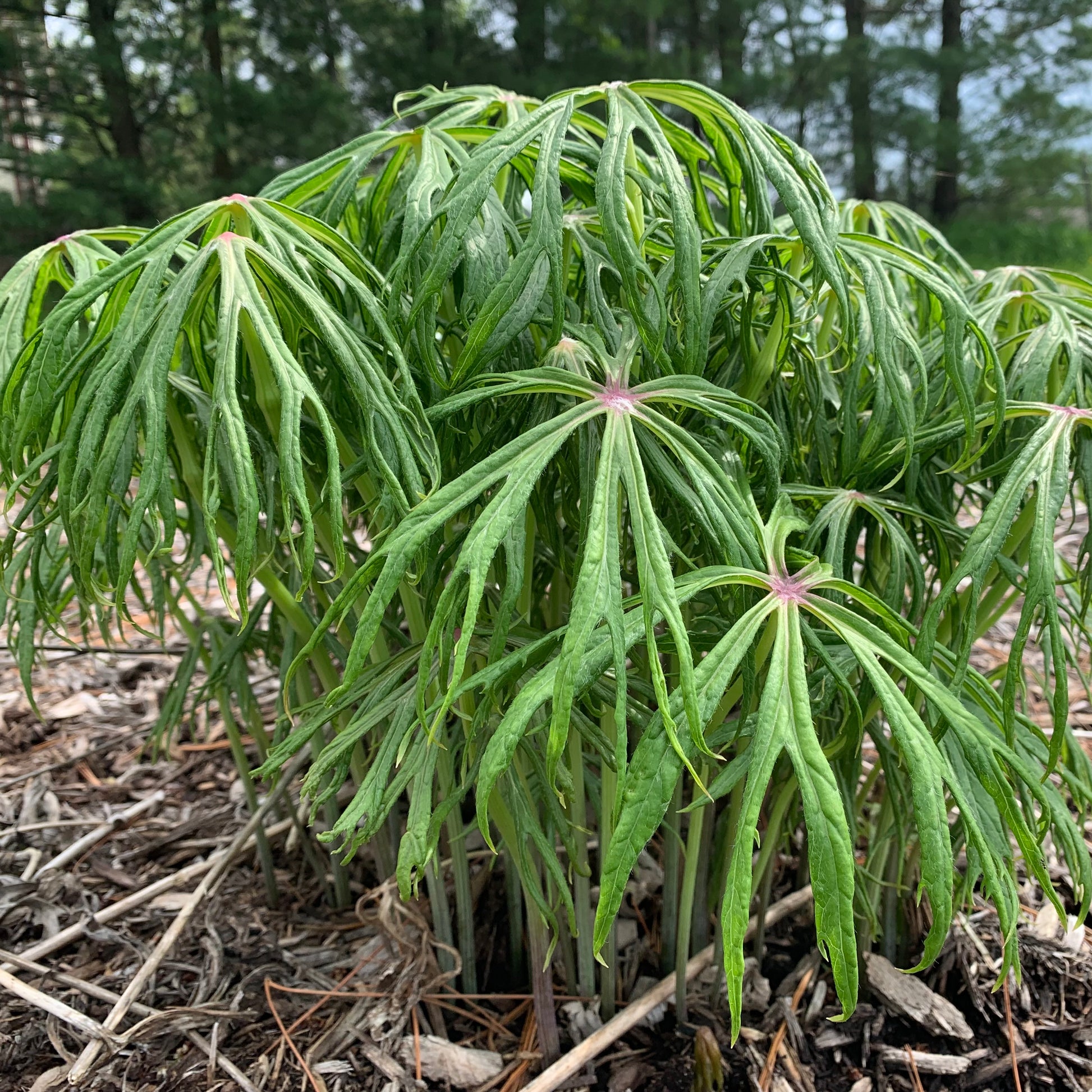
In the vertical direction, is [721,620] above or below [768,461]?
below

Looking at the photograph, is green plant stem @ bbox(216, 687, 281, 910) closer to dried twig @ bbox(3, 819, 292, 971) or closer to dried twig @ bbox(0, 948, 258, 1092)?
dried twig @ bbox(3, 819, 292, 971)

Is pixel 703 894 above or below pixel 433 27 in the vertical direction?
below

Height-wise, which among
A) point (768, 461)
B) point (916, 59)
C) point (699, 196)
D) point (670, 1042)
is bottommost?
point (670, 1042)

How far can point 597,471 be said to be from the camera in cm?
61

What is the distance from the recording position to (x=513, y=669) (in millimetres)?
569

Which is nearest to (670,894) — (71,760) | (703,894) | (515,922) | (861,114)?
(703,894)

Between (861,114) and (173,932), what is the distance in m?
5.89

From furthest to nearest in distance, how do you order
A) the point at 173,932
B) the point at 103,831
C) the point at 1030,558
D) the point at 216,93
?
1. the point at 216,93
2. the point at 103,831
3. the point at 173,932
4. the point at 1030,558

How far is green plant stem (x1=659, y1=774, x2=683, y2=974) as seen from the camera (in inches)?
35.6

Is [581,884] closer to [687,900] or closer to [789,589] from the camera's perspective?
[687,900]

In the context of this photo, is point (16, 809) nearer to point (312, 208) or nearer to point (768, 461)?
point (312, 208)

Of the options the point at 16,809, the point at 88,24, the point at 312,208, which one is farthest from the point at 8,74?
the point at 312,208

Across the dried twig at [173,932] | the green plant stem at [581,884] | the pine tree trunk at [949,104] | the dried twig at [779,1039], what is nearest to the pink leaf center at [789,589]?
the green plant stem at [581,884]

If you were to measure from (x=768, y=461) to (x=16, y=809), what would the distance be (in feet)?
4.25
